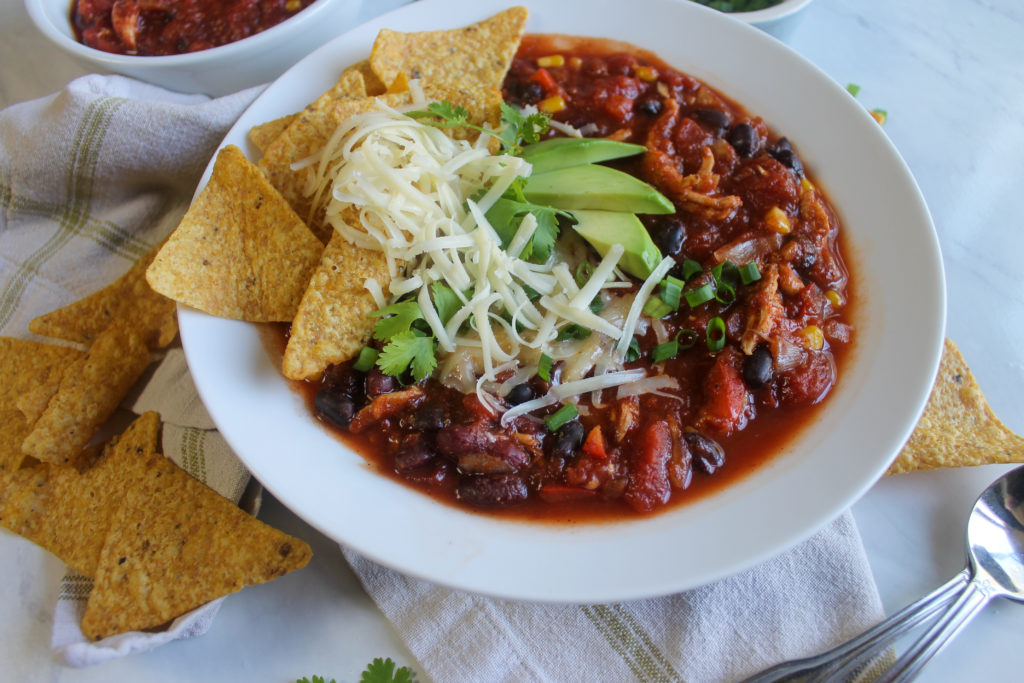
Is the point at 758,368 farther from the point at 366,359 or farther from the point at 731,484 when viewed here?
the point at 366,359

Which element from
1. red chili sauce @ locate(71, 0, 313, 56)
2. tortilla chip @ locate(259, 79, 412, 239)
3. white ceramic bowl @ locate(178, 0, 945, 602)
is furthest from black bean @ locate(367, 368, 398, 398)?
red chili sauce @ locate(71, 0, 313, 56)

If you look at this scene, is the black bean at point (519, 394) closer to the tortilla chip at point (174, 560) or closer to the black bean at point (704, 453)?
the black bean at point (704, 453)

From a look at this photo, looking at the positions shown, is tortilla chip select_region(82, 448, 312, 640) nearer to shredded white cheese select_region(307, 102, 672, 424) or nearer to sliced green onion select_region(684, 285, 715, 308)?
shredded white cheese select_region(307, 102, 672, 424)

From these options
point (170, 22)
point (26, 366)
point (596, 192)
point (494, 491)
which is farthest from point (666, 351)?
point (170, 22)

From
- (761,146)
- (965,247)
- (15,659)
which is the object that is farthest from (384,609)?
(965,247)

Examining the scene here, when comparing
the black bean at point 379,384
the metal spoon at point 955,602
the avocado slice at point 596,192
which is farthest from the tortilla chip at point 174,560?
the metal spoon at point 955,602

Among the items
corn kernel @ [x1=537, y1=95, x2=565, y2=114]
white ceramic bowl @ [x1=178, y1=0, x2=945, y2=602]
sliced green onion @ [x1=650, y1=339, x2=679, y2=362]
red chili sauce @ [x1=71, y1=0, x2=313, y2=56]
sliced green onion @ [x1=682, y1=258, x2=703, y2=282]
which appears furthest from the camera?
red chili sauce @ [x1=71, y1=0, x2=313, y2=56]
